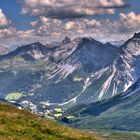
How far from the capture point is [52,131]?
72188 mm

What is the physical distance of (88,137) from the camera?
244ft

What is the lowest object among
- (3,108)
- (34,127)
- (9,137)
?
(9,137)

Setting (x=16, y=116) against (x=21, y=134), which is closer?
(x=21, y=134)

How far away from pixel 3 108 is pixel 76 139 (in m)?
26.9

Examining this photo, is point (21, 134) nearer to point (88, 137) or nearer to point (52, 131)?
point (52, 131)

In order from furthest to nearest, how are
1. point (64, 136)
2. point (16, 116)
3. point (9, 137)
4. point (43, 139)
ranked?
point (16, 116)
point (64, 136)
point (43, 139)
point (9, 137)

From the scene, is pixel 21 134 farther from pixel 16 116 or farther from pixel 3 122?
pixel 16 116

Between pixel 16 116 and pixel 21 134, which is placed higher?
pixel 16 116

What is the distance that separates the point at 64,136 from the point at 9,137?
1368 centimetres

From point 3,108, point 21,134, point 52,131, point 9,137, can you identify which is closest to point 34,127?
point 52,131

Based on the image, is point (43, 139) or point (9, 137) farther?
point (43, 139)

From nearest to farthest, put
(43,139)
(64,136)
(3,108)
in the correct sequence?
1. (43,139)
2. (64,136)
3. (3,108)

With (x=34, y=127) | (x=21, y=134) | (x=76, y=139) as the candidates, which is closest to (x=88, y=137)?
(x=76, y=139)

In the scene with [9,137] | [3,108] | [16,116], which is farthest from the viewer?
[3,108]
